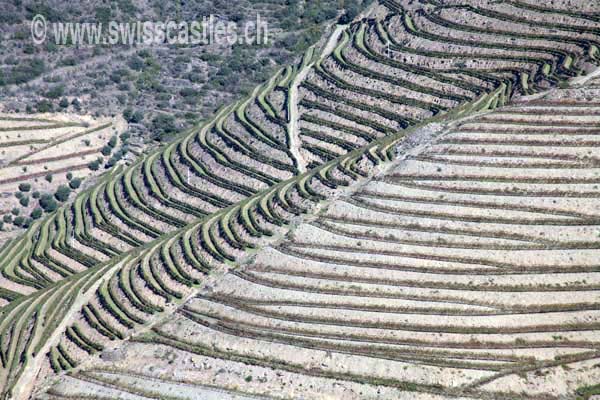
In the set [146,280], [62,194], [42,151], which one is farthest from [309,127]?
[42,151]

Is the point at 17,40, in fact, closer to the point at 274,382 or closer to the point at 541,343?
the point at 274,382

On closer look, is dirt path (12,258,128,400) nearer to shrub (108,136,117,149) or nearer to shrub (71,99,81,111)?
shrub (108,136,117,149)

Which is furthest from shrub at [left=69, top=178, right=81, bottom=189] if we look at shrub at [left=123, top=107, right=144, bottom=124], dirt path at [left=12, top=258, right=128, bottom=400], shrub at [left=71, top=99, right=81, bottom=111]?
dirt path at [left=12, top=258, right=128, bottom=400]

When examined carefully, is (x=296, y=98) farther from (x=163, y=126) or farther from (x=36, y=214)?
(x=36, y=214)

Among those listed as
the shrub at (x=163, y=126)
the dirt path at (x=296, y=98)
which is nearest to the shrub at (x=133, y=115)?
the shrub at (x=163, y=126)

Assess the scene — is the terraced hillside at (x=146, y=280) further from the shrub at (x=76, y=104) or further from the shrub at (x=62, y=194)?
the shrub at (x=76, y=104)

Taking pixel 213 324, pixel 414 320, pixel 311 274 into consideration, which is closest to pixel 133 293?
pixel 213 324

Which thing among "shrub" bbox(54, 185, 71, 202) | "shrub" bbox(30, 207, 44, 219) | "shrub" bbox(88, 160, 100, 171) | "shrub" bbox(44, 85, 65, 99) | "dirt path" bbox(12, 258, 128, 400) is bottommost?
"dirt path" bbox(12, 258, 128, 400)

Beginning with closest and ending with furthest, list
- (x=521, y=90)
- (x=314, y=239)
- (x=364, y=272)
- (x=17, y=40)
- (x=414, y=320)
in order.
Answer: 1. (x=414, y=320)
2. (x=364, y=272)
3. (x=314, y=239)
4. (x=521, y=90)
5. (x=17, y=40)
